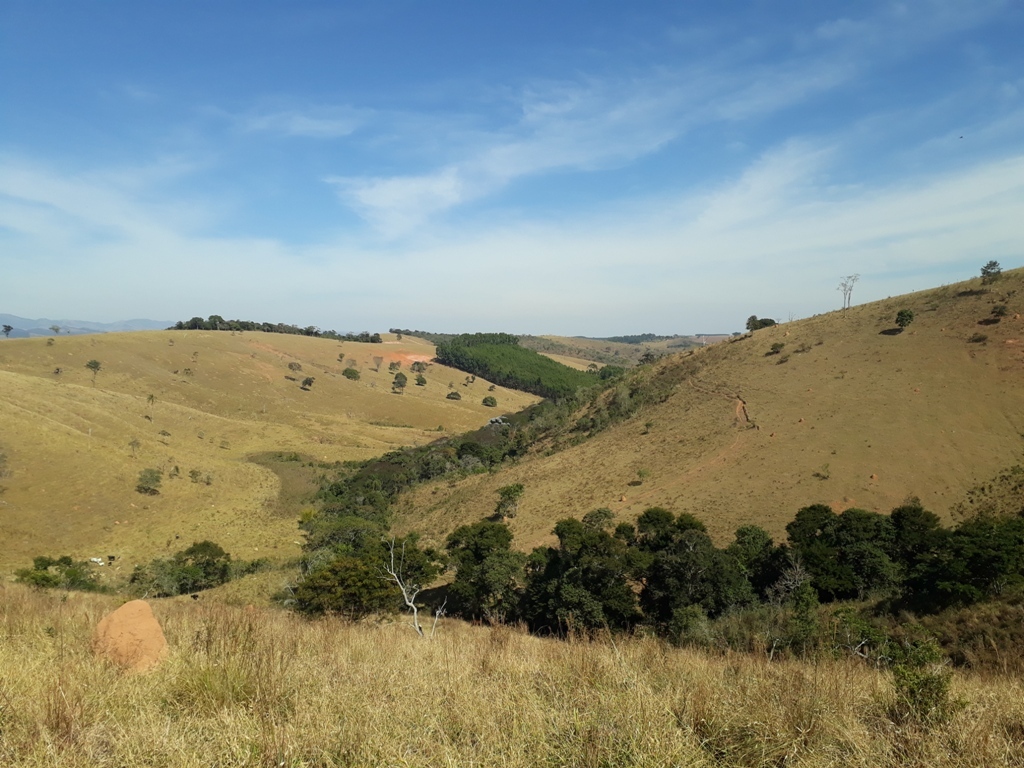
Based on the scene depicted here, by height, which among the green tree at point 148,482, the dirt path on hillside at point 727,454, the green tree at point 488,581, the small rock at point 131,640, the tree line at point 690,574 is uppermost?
the small rock at point 131,640

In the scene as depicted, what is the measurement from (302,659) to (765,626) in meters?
11.7

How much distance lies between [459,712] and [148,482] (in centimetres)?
4555

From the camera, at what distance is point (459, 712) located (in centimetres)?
367

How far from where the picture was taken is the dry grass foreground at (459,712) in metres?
3.12

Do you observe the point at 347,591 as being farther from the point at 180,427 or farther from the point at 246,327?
the point at 246,327

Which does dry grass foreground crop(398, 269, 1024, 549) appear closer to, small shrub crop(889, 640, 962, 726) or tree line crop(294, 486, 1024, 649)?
tree line crop(294, 486, 1024, 649)

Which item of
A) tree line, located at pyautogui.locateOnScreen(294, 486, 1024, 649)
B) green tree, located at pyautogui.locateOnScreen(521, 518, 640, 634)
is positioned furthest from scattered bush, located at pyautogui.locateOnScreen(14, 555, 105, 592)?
green tree, located at pyautogui.locateOnScreen(521, 518, 640, 634)

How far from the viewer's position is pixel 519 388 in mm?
118812

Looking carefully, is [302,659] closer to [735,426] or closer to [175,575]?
[175,575]

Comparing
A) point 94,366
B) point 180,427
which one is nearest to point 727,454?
point 180,427

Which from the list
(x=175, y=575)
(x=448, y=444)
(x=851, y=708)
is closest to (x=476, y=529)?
(x=175, y=575)

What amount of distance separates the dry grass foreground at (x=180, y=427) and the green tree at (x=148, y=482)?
0.46m

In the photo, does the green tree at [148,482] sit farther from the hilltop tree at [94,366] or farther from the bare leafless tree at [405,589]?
the hilltop tree at [94,366]

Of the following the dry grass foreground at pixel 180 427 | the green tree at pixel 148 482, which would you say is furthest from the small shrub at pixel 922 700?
the green tree at pixel 148 482
